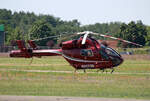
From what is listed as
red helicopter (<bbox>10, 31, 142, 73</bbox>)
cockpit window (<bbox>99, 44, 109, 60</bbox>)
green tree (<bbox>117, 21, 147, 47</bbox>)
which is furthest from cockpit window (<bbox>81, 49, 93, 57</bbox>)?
green tree (<bbox>117, 21, 147, 47</bbox>)

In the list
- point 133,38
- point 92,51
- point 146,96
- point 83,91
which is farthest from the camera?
point 133,38

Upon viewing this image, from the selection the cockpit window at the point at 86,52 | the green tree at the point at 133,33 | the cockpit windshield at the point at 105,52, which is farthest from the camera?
the green tree at the point at 133,33

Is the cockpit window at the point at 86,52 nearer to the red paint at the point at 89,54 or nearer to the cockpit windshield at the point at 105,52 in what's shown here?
the red paint at the point at 89,54

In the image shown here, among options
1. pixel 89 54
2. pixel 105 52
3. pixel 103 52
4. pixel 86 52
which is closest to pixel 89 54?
pixel 89 54

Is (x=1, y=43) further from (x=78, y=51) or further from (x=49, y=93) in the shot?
(x=49, y=93)

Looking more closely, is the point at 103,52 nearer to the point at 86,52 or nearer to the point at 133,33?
the point at 86,52

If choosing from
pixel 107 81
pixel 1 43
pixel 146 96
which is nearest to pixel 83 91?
pixel 146 96

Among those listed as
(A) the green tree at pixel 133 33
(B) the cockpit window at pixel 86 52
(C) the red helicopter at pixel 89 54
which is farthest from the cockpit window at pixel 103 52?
(A) the green tree at pixel 133 33

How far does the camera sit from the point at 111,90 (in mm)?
25891

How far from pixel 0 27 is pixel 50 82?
10580 centimetres

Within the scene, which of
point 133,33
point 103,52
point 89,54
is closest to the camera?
point 103,52

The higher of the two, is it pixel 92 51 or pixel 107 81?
pixel 92 51

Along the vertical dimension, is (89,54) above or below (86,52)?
below

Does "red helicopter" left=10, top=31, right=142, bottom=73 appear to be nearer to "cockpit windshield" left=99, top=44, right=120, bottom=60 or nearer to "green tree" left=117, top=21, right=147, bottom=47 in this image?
"cockpit windshield" left=99, top=44, right=120, bottom=60
